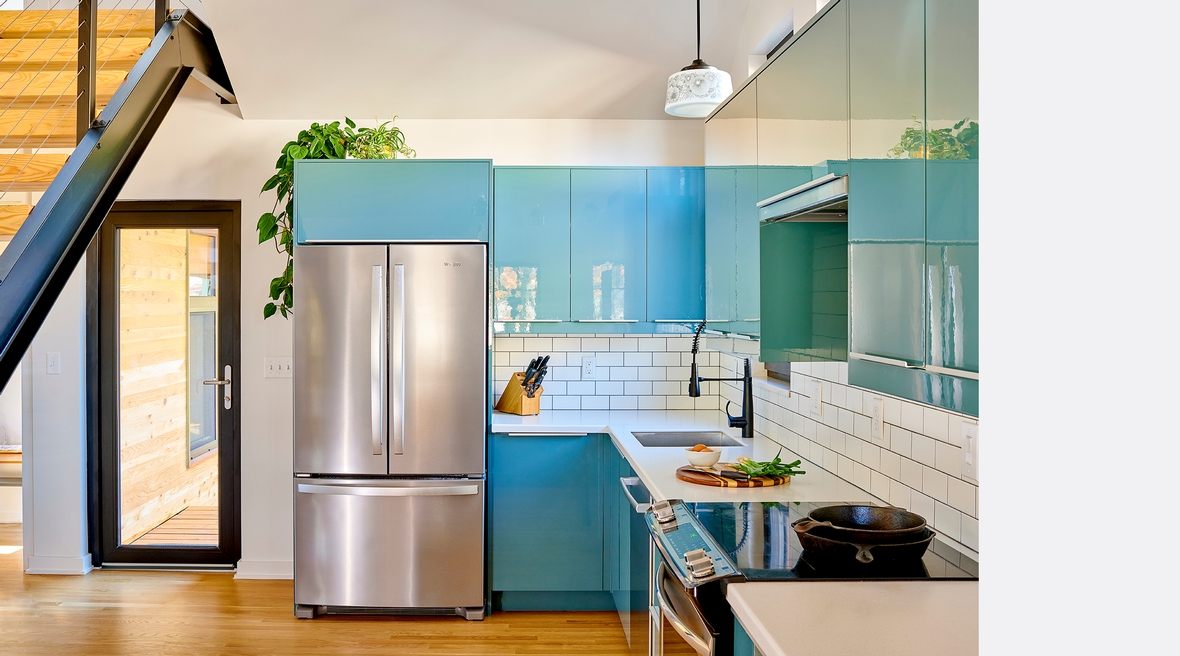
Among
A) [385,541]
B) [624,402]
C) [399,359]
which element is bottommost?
[385,541]

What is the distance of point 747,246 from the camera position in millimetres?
2736

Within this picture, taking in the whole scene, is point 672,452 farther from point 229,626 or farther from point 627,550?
point 229,626

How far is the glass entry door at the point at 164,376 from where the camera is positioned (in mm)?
4223

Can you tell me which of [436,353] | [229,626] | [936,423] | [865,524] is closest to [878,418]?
[936,423]

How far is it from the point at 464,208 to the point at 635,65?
1.11 meters

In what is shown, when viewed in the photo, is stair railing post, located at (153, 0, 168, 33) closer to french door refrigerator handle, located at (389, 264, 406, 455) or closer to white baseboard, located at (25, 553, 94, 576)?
french door refrigerator handle, located at (389, 264, 406, 455)

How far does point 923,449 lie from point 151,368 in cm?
391

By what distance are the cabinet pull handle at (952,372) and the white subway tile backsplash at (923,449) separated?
79cm

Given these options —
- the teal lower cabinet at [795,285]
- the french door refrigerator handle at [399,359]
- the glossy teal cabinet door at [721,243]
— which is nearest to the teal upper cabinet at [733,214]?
the glossy teal cabinet door at [721,243]

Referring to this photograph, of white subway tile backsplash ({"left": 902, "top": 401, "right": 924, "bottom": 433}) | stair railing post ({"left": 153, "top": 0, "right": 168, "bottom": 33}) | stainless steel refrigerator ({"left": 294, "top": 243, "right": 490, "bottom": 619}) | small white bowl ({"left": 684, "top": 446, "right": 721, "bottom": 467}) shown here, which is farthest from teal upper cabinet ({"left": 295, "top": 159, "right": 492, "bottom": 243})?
white subway tile backsplash ({"left": 902, "top": 401, "right": 924, "bottom": 433})

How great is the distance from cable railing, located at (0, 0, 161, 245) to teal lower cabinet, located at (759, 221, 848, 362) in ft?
7.42

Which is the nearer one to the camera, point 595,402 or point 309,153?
point 309,153

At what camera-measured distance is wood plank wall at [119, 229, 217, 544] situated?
167 inches
